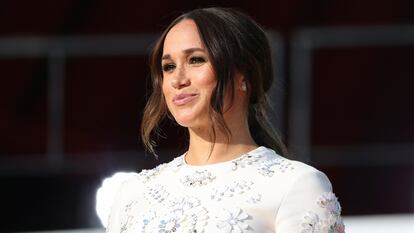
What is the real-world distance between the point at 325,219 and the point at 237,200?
15 centimetres

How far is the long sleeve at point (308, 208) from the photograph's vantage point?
5.92 ft

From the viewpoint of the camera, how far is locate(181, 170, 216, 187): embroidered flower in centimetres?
192

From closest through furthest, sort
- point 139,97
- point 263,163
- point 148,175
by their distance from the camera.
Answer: point 263,163
point 148,175
point 139,97

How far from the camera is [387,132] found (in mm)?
5699

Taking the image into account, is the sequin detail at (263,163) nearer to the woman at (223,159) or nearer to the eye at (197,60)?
the woman at (223,159)

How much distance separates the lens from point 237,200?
6.10 ft

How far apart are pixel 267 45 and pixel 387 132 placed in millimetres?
3819

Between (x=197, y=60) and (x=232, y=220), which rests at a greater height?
(x=197, y=60)

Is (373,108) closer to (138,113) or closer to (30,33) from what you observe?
(138,113)

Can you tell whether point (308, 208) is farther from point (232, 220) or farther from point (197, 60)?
point (197, 60)

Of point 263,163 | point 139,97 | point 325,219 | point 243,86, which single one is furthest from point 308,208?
point 139,97

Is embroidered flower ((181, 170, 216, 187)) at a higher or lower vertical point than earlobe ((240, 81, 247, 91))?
lower

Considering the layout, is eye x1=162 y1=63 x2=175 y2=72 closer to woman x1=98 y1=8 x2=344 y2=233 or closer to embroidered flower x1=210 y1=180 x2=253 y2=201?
woman x1=98 y1=8 x2=344 y2=233

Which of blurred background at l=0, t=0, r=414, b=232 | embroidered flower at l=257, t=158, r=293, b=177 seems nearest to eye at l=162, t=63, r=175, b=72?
embroidered flower at l=257, t=158, r=293, b=177
